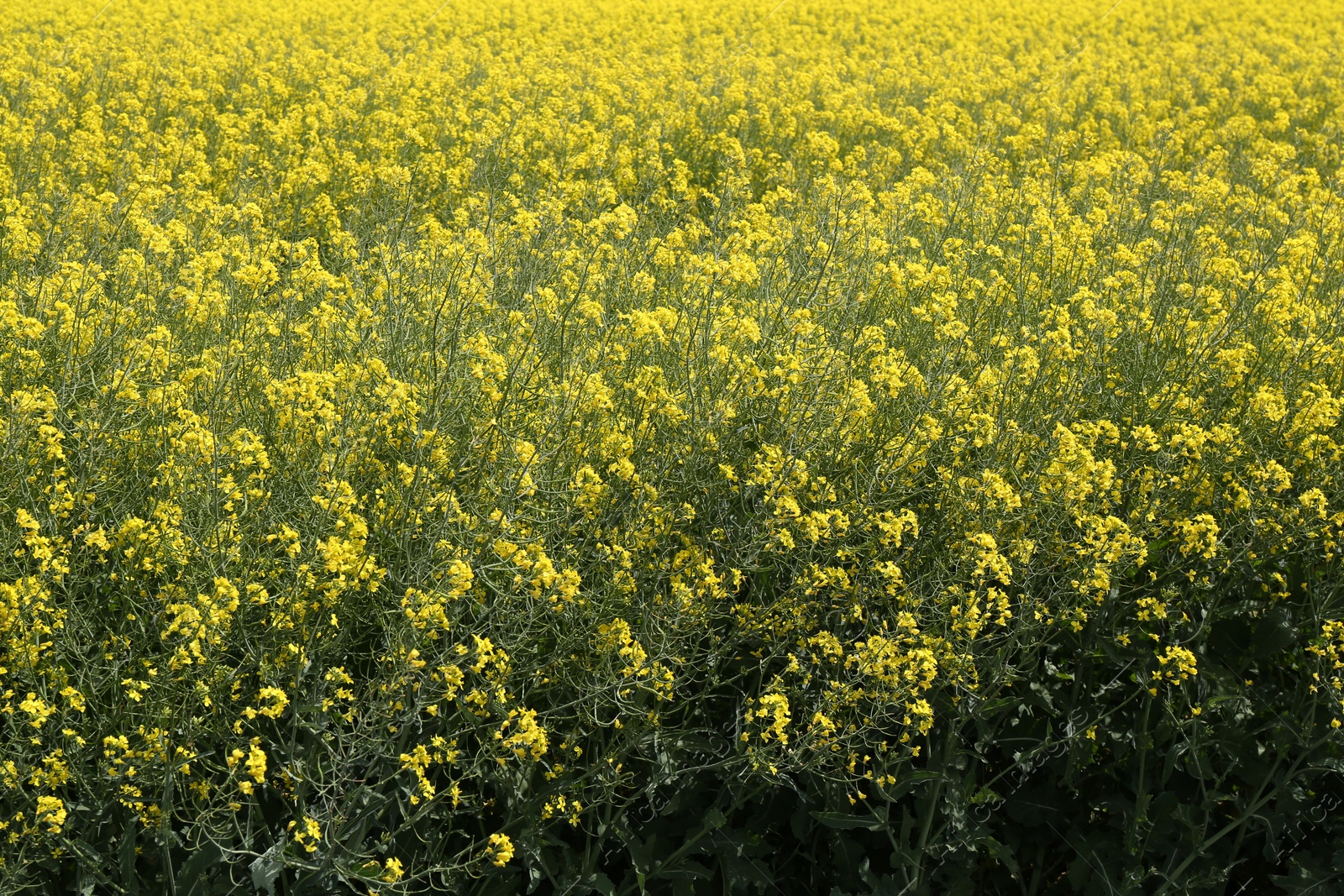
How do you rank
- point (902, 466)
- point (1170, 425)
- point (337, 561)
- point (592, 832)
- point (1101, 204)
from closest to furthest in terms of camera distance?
point (337, 561) → point (592, 832) → point (902, 466) → point (1170, 425) → point (1101, 204)

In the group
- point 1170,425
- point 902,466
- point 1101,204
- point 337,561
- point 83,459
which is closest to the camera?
point 337,561

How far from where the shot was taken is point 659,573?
3467mm

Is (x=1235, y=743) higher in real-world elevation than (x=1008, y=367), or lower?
lower

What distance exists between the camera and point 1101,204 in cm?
768

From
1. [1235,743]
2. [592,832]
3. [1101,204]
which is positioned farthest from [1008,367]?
[1101,204]

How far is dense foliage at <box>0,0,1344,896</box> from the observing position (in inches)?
126

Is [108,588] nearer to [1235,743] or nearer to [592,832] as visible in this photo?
[592,832]

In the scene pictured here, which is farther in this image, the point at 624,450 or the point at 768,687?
the point at 624,450

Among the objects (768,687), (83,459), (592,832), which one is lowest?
(592,832)

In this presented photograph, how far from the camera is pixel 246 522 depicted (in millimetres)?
3576

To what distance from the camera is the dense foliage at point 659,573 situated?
320 cm

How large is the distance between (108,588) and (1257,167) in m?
7.07

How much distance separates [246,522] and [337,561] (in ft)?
1.91

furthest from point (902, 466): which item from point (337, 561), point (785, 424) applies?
point (337, 561)
